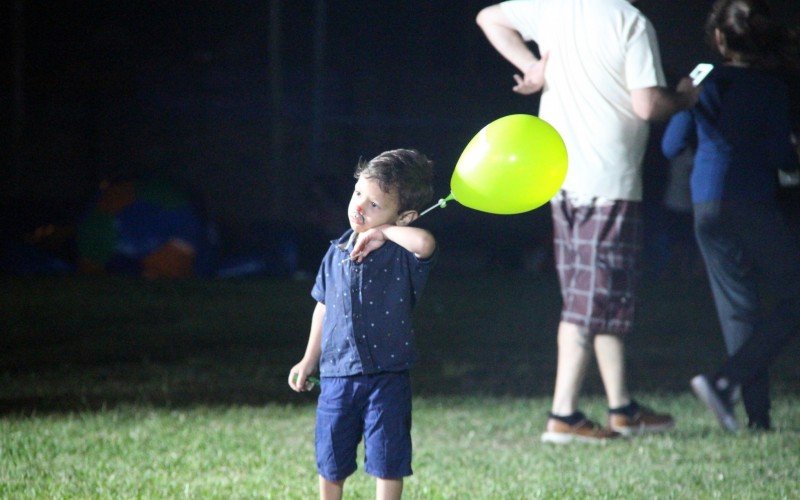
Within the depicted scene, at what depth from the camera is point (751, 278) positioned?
4.34 m

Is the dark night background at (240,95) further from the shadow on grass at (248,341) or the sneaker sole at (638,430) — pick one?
the sneaker sole at (638,430)

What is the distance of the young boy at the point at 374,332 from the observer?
2.70 m

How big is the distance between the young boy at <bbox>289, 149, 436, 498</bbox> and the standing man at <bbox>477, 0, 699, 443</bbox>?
1.47m

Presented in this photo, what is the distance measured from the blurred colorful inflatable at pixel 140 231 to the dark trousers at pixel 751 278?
19.3 feet

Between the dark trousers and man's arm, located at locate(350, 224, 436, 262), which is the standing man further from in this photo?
man's arm, located at locate(350, 224, 436, 262)

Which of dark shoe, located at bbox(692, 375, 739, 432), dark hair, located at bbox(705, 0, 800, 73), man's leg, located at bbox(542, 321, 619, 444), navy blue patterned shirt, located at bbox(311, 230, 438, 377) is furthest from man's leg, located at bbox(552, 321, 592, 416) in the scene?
navy blue patterned shirt, located at bbox(311, 230, 438, 377)

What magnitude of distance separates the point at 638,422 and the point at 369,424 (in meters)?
1.86

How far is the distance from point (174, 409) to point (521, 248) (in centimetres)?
711

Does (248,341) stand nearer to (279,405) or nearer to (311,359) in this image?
(279,405)

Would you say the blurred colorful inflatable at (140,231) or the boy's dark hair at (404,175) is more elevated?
the boy's dark hair at (404,175)

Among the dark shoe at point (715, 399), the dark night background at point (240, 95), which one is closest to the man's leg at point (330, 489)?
the dark shoe at point (715, 399)

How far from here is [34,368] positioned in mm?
5641

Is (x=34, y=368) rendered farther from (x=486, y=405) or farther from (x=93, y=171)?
(x=93, y=171)

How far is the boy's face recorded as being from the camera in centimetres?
268
